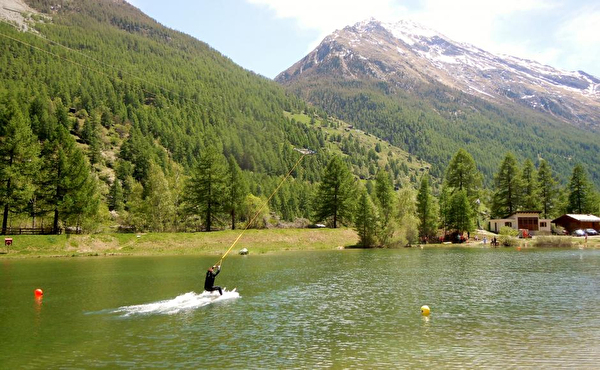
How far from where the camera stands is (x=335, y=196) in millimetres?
107938

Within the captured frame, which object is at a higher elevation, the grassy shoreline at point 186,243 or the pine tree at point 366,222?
the pine tree at point 366,222

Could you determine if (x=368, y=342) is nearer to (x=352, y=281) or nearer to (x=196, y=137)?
(x=352, y=281)

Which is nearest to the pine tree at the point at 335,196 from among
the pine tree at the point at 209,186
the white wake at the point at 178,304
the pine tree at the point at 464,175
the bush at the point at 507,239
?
the pine tree at the point at 209,186

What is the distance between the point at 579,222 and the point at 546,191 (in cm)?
1545

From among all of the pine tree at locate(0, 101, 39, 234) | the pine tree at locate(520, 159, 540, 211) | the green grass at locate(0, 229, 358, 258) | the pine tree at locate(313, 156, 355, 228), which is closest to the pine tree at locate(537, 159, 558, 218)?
the pine tree at locate(520, 159, 540, 211)

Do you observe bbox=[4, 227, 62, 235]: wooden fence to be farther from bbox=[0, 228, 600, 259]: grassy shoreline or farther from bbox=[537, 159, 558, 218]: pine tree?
bbox=[537, 159, 558, 218]: pine tree

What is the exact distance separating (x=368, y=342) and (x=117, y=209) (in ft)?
477

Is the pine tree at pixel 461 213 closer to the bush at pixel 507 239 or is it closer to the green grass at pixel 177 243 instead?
the bush at pixel 507 239

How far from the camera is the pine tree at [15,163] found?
2771 inches

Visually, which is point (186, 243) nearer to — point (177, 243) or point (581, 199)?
point (177, 243)

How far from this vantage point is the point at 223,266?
59.3 meters

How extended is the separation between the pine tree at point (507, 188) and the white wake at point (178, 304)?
331 ft

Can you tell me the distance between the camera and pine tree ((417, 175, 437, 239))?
329 feet

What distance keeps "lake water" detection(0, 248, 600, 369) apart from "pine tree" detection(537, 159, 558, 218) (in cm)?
8172
